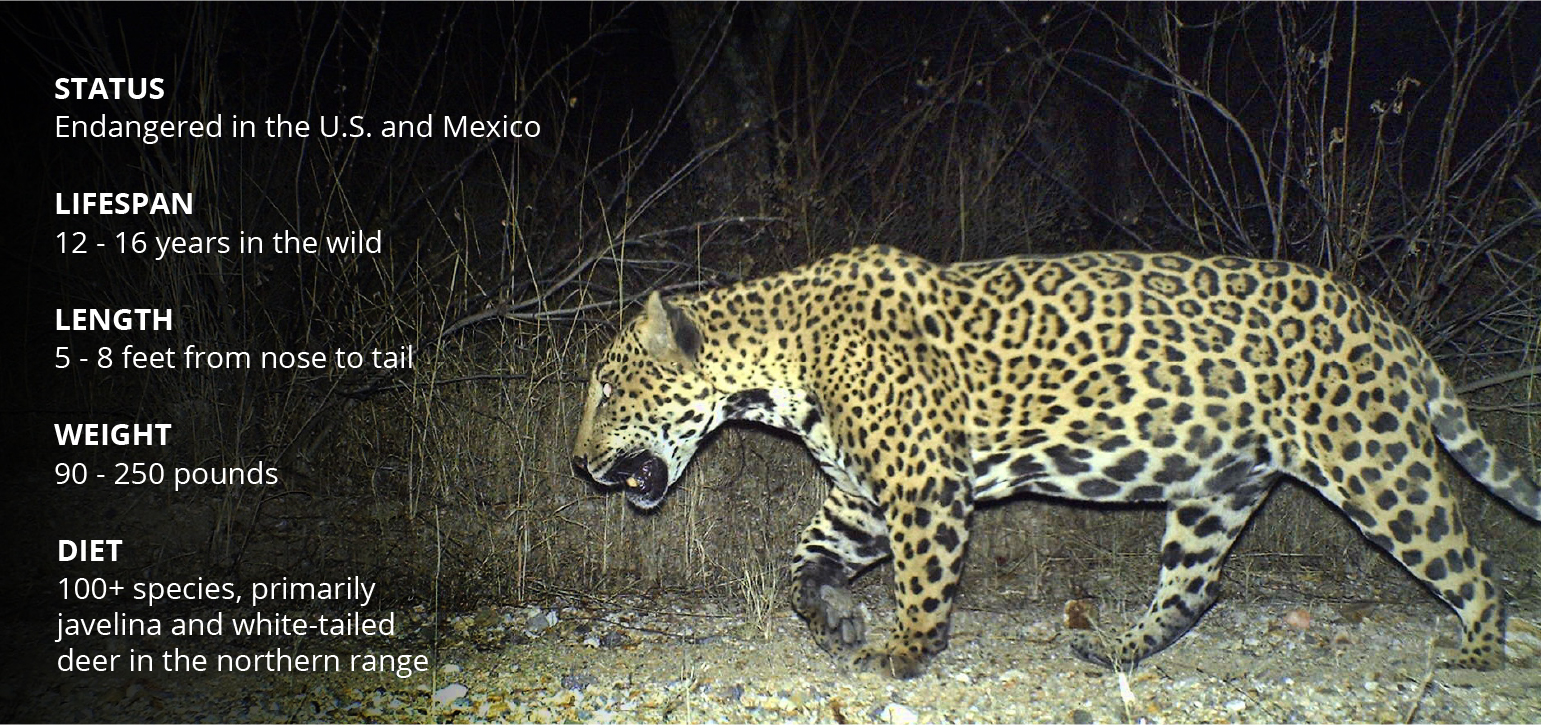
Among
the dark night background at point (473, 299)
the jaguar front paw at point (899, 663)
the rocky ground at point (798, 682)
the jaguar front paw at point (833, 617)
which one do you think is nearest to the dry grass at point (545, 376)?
the dark night background at point (473, 299)

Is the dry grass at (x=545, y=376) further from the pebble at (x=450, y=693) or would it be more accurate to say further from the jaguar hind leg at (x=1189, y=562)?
the pebble at (x=450, y=693)

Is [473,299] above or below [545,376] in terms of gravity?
above

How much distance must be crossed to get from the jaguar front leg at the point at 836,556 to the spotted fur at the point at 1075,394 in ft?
0.38

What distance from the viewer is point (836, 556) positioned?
5.57 m

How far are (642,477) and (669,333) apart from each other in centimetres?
70

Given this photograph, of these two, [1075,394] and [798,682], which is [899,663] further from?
[1075,394]

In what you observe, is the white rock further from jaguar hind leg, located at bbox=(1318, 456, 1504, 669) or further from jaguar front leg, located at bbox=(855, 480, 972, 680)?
→ jaguar hind leg, located at bbox=(1318, 456, 1504, 669)

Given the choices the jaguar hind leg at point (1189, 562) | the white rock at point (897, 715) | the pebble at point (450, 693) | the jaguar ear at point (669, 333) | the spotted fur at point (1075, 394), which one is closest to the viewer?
the white rock at point (897, 715)

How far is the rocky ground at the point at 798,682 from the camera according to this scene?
4.61m

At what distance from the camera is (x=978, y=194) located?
7.78m

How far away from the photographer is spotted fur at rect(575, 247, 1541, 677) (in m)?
4.80

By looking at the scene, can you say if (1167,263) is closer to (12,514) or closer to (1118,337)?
(1118,337)

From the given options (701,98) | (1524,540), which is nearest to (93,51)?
(701,98)

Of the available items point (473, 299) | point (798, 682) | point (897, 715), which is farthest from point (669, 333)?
point (473, 299)
